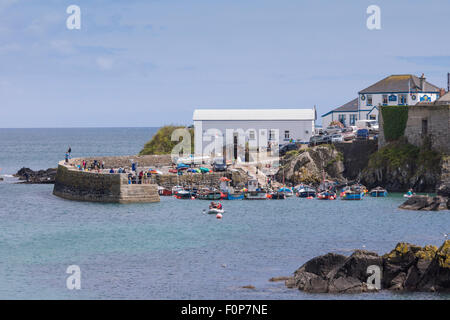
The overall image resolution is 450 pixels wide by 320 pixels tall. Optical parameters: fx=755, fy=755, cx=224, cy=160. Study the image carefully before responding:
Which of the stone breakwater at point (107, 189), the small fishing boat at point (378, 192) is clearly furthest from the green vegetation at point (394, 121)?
the stone breakwater at point (107, 189)

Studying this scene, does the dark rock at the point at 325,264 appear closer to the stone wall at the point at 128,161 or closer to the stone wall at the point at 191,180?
the stone wall at the point at 191,180

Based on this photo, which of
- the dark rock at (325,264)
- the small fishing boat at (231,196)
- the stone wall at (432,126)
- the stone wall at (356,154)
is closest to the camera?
the dark rock at (325,264)

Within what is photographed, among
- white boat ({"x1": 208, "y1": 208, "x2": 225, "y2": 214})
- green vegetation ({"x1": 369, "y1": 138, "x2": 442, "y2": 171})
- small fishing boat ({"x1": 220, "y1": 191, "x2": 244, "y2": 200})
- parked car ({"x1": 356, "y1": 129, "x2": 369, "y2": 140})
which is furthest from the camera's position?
parked car ({"x1": 356, "y1": 129, "x2": 369, "y2": 140})

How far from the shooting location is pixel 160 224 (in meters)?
60.0

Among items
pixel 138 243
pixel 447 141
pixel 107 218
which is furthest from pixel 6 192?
pixel 447 141

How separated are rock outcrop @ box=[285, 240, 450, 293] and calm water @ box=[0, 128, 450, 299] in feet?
3.18

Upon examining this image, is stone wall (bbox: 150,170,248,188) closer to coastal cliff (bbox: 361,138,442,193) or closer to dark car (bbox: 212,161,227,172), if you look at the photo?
dark car (bbox: 212,161,227,172)

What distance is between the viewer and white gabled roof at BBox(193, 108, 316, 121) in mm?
103394

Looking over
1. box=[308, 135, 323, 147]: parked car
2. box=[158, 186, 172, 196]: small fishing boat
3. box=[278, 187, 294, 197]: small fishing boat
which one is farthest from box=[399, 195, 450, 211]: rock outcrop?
box=[158, 186, 172, 196]: small fishing boat

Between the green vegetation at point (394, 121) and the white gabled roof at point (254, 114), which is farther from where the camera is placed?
the white gabled roof at point (254, 114)

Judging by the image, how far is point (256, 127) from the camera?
104 meters

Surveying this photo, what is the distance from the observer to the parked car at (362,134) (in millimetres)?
88575

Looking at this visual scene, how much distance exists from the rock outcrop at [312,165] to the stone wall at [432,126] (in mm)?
8557

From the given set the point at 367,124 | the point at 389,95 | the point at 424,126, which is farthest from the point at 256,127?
the point at 424,126
